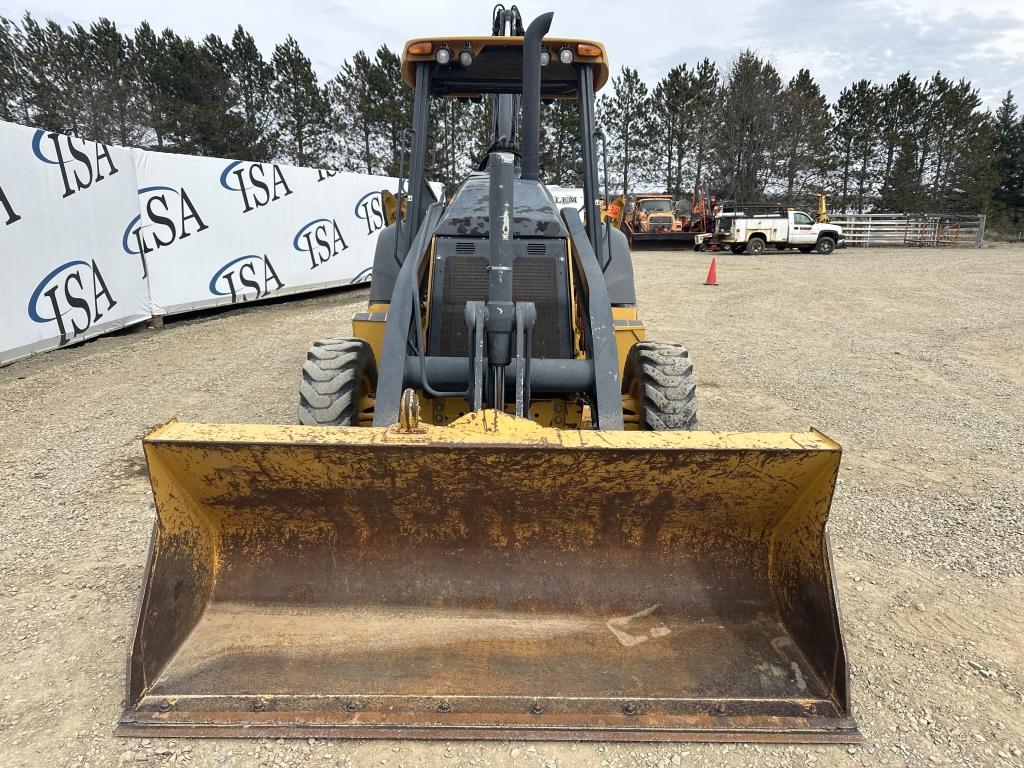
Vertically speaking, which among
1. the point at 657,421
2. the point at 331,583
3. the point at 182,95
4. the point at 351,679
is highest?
the point at 182,95

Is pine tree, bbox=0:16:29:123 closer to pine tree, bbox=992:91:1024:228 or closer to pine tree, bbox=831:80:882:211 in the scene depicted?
pine tree, bbox=831:80:882:211

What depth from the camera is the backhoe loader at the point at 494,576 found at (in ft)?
7.04

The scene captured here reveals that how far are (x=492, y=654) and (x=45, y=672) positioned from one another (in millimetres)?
1760

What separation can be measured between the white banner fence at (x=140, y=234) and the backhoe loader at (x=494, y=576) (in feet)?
22.3

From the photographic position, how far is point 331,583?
254cm

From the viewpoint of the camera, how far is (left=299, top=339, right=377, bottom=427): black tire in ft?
10.5

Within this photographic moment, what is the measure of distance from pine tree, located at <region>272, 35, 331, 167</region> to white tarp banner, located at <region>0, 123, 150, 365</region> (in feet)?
103

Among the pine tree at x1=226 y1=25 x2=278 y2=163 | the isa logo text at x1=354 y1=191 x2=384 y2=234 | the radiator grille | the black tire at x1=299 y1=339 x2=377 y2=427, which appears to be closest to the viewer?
the black tire at x1=299 y1=339 x2=377 y2=427

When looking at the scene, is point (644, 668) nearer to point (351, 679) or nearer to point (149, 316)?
point (351, 679)

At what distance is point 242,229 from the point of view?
37.3 feet

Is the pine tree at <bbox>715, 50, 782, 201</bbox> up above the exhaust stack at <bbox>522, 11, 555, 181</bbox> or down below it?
above

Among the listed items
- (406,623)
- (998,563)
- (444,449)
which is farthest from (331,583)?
(998,563)

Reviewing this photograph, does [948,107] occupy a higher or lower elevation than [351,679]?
higher

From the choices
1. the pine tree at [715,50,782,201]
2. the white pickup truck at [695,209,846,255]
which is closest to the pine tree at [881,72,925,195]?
the pine tree at [715,50,782,201]
